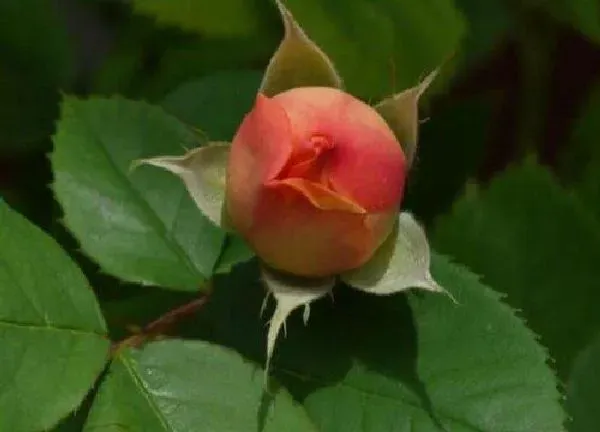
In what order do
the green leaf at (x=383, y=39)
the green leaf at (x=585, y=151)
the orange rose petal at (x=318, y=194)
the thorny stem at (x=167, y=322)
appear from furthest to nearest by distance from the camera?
1. the green leaf at (x=585, y=151)
2. the green leaf at (x=383, y=39)
3. the thorny stem at (x=167, y=322)
4. the orange rose petal at (x=318, y=194)

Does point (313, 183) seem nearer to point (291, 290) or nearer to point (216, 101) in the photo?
point (291, 290)

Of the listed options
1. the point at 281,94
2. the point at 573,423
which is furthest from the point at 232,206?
the point at 573,423

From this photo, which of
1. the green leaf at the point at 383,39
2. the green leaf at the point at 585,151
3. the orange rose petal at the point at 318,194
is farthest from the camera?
the green leaf at the point at 585,151

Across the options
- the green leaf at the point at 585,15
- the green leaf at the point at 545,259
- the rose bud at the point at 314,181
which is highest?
the rose bud at the point at 314,181

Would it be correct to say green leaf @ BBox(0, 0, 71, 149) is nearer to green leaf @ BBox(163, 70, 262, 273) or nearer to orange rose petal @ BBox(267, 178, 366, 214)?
green leaf @ BBox(163, 70, 262, 273)

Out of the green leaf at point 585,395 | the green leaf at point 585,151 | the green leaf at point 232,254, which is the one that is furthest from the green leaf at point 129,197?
the green leaf at point 585,151

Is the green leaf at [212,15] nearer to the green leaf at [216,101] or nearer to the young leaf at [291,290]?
the green leaf at [216,101]
